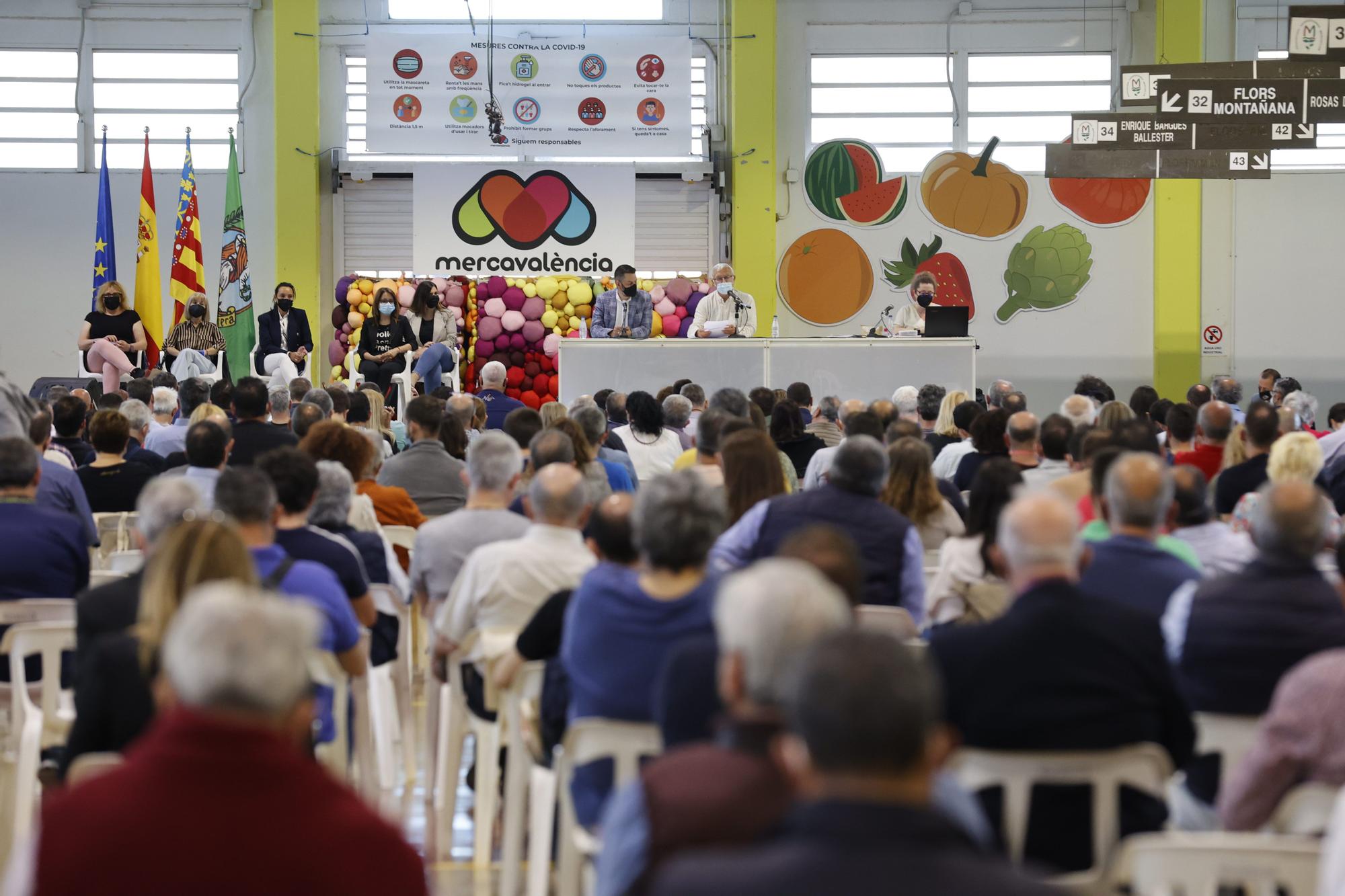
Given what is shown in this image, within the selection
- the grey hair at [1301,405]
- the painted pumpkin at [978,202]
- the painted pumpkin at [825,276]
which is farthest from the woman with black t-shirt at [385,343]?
the grey hair at [1301,405]

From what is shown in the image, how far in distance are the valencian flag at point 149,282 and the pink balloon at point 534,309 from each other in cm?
350

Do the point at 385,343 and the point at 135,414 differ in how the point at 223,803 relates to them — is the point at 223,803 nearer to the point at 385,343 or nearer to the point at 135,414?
the point at 135,414

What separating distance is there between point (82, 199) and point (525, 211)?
15.7 ft

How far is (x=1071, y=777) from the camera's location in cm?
276

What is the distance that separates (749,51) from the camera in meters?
16.1

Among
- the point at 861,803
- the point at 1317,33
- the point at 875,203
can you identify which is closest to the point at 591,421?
the point at 861,803

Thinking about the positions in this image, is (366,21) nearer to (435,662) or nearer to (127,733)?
(435,662)

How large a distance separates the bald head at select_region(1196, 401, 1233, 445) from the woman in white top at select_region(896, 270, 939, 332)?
557 cm

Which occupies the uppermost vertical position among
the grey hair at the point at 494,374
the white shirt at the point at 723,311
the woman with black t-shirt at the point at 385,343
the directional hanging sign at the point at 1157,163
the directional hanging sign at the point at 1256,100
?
the directional hanging sign at the point at 1256,100

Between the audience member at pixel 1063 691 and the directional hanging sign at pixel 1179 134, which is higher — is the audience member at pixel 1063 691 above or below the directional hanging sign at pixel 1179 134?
below

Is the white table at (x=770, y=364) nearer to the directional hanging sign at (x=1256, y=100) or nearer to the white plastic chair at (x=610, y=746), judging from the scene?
the directional hanging sign at (x=1256, y=100)

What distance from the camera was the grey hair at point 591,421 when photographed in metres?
6.86

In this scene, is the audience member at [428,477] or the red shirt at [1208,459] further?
the red shirt at [1208,459]

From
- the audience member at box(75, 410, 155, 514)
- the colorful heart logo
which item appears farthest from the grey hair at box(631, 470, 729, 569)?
the colorful heart logo
